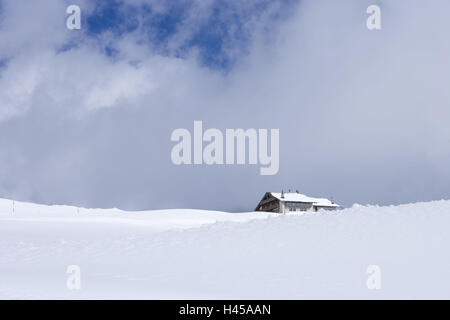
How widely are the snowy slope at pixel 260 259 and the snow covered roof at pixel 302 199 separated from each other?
44179mm

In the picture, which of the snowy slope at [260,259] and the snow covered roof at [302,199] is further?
the snow covered roof at [302,199]

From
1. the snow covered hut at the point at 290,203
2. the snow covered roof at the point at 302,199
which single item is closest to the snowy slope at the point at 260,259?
the snow covered hut at the point at 290,203

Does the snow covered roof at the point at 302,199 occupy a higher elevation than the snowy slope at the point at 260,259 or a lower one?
higher

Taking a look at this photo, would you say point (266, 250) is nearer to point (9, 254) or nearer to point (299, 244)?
point (299, 244)

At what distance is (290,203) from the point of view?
61.9 meters

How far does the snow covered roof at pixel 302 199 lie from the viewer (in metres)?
62.6

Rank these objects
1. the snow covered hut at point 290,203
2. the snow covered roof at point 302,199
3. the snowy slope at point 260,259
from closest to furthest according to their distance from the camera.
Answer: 1. the snowy slope at point 260,259
2. the snow covered hut at point 290,203
3. the snow covered roof at point 302,199

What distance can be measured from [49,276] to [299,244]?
7.69 m

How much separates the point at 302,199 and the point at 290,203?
3094mm

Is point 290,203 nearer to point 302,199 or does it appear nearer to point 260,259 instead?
point 302,199

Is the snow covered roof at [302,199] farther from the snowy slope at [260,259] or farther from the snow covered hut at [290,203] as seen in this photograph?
the snowy slope at [260,259]

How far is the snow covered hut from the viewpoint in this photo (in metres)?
61.5
